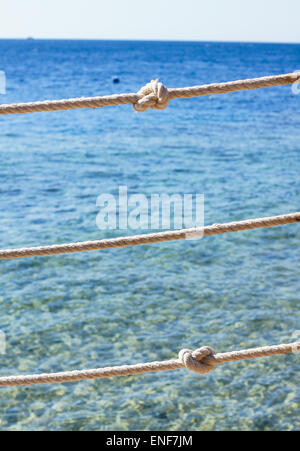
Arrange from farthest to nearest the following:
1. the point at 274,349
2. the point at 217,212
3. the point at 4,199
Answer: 1. the point at 4,199
2. the point at 217,212
3. the point at 274,349

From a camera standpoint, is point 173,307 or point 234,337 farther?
point 173,307

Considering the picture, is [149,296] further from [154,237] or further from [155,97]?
[155,97]

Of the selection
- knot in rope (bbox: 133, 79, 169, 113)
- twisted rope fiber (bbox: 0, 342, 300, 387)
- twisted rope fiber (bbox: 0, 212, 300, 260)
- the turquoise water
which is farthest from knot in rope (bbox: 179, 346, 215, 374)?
the turquoise water

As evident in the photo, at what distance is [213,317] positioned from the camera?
6.39 m

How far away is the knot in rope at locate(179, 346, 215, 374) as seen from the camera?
1823 mm

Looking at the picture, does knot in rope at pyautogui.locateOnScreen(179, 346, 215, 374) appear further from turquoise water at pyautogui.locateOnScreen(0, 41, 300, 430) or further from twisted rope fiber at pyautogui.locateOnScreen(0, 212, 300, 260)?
turquoise water at pyautogui.locateOnScreen(0, 41, 300, 430)

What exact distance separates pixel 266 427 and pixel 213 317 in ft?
6.31

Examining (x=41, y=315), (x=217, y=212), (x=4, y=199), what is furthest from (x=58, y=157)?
(x=41, y=315)
